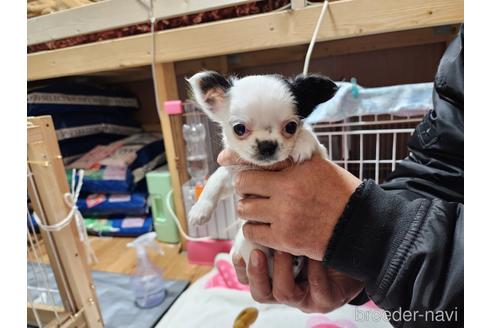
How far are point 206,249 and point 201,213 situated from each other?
67 centimetres

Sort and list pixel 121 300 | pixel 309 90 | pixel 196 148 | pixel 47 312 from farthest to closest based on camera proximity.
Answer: pixel 196 148 → pixel 121 300 → pixel 47 312 → pixel 309 90

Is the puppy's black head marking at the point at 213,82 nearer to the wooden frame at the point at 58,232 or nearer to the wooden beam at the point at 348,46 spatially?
the wooden frame at the point at 58,232

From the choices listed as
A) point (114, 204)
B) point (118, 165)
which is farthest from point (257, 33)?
point (114, 204)

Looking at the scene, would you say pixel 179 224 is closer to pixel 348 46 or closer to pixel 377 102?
pixel 377 102

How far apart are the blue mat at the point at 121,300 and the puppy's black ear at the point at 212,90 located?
739 millimetres

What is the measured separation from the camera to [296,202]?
1.59 feet

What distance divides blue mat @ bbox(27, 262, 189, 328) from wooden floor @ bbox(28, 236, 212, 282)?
0.16 feet

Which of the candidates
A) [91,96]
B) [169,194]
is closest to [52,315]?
[169,194]

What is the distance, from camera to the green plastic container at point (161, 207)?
1.33 m

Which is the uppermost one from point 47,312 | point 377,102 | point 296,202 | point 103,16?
point 103,16

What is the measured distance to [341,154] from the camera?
114 cm

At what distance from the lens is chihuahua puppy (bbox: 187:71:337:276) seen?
466 millimetres

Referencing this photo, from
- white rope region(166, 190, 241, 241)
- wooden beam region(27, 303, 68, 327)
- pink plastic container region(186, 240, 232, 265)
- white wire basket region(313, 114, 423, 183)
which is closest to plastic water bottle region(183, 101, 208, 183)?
white rope region(166, 190, 241, 241)

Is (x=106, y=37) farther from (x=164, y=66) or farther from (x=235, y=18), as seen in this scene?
(x=235, y=18)
